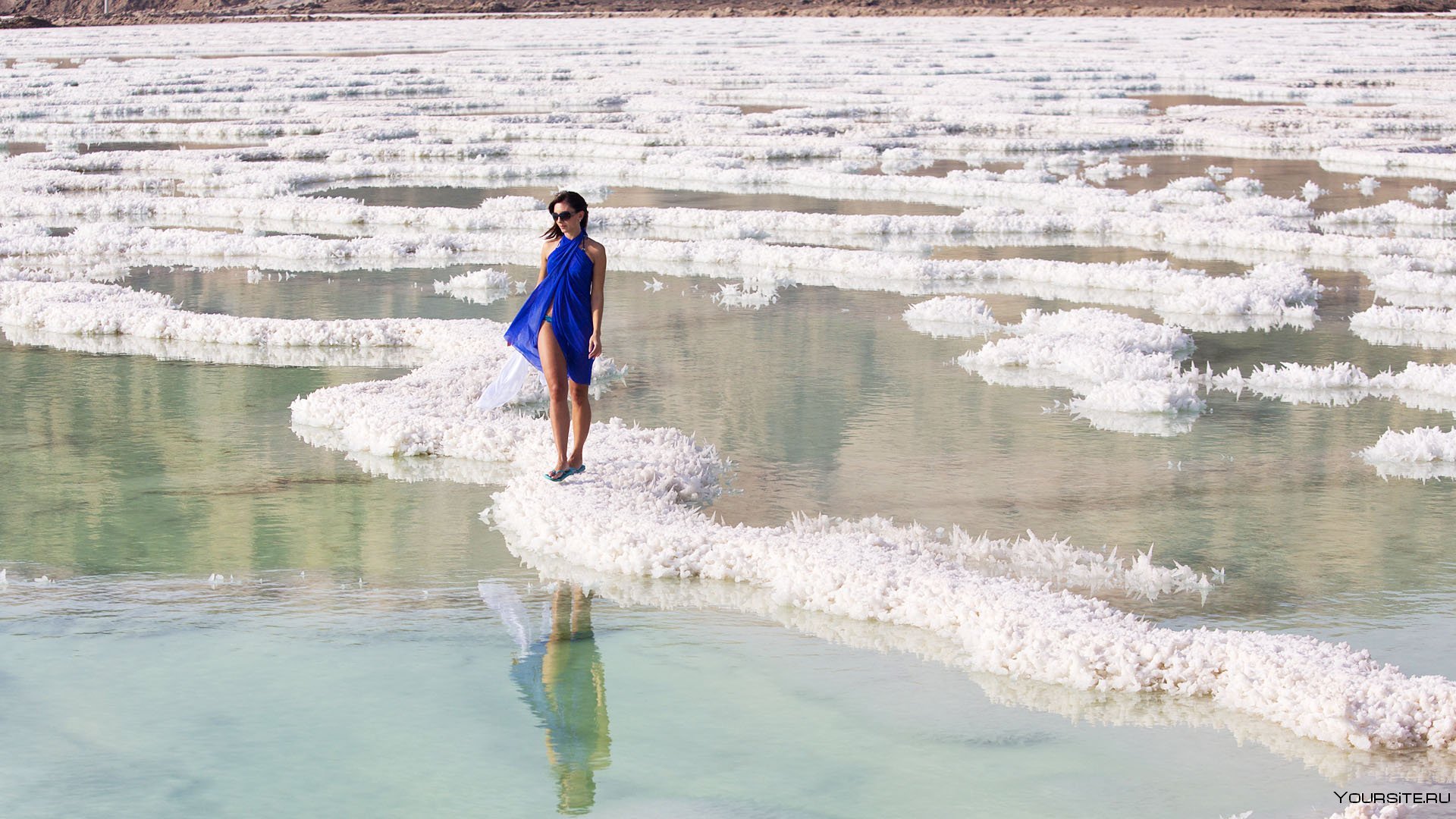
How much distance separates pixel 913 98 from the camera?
33.1 metres

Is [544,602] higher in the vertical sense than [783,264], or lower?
lower

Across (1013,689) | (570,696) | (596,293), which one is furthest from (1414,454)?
(570,696)

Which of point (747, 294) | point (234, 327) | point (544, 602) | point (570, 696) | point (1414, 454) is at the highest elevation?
point (747, 294)

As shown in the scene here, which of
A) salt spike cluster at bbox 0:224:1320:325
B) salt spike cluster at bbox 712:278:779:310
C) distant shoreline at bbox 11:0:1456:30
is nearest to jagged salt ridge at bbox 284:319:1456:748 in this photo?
salt spike cluster at bbox 712:278:779:310

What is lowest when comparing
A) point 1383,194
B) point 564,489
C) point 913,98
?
point 564,489

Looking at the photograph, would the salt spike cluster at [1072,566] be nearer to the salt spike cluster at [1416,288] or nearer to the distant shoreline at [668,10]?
the salt spike cluster at [1416,288]

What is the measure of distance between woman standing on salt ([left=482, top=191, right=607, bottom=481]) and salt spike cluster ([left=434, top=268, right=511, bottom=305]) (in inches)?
224

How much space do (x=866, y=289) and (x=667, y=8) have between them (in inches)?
3065

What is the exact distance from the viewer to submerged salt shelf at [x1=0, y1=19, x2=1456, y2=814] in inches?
237

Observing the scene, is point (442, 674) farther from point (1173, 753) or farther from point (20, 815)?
Result: point (1173, 753)

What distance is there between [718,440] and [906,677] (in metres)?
3.18

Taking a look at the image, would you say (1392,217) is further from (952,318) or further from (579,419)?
(579,419)

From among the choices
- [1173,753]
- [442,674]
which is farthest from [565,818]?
[1173,753]

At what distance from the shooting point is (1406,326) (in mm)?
11727
